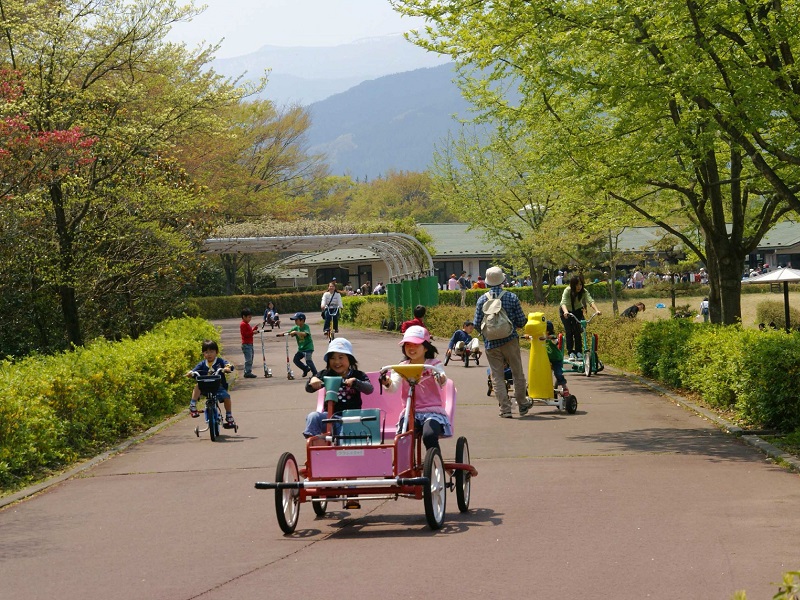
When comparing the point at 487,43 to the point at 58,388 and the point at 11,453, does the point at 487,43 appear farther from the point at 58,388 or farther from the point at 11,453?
the point at 11,453

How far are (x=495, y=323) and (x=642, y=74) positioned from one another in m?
3.47

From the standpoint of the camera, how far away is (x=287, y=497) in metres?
7.55

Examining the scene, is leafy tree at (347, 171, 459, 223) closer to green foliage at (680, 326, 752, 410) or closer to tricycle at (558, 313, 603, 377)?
tricycle at (558, 313, 603, 377)

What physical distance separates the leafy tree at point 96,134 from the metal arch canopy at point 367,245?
1410cm

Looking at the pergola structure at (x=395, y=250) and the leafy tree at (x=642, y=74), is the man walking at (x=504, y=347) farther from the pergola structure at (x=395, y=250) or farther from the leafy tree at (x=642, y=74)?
the pergola structure at (x=395, y=250)

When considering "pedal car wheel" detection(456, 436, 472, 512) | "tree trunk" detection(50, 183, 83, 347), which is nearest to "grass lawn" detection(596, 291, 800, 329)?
"tree trunk" detection(50, 183, 83, 347)

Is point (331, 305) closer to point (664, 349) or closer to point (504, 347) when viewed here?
point (664, 349)

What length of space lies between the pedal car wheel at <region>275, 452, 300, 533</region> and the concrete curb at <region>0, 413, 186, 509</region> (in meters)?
3.16

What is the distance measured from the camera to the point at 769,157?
16000 mm

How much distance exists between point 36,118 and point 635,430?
38.5 feet

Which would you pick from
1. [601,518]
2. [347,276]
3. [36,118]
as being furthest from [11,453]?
[347,276]

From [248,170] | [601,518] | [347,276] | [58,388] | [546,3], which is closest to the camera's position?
[601,518]

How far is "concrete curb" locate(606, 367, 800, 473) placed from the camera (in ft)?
32.3

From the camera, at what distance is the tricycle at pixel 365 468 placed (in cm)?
738
